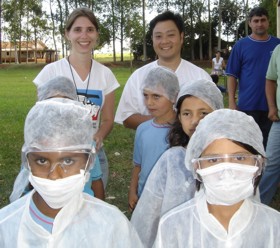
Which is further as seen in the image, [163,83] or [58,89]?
[163,83]

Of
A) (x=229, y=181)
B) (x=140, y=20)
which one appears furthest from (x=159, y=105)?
(x=140, y=20)

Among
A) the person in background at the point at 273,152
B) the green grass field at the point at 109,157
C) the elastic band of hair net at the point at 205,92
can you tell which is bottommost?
the green grass field at the point at 109,157

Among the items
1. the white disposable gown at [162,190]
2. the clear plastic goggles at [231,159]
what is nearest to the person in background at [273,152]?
the white disposable gown at [162,190]

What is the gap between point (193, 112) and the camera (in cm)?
322

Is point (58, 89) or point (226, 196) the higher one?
point (58, 89)

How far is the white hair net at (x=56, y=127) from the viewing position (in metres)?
2.43

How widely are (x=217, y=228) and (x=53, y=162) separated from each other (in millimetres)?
950

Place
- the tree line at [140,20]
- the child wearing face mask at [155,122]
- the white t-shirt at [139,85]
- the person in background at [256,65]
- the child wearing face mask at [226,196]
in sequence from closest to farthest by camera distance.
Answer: the child wearing face mask at [226,196] → the child wearing face mask at [155,122] → the white t-shirt at [139,85] → the person in background at [256,65] → the tree line at [140,20]

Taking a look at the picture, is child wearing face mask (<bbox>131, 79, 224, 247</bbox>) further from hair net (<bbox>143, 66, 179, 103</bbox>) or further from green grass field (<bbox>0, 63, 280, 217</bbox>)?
green grass field (<bbox>0, 63, 280, 217</bbox>)

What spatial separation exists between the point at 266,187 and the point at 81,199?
308 cm

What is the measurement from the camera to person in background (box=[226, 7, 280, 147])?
226 inches

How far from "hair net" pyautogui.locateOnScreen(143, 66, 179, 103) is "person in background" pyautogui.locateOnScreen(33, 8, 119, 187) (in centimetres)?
56

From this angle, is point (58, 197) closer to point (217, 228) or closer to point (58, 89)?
point (217, 228)

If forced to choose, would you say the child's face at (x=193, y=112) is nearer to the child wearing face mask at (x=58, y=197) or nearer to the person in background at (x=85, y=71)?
the child wearing face mask at (x=58, y=197)
